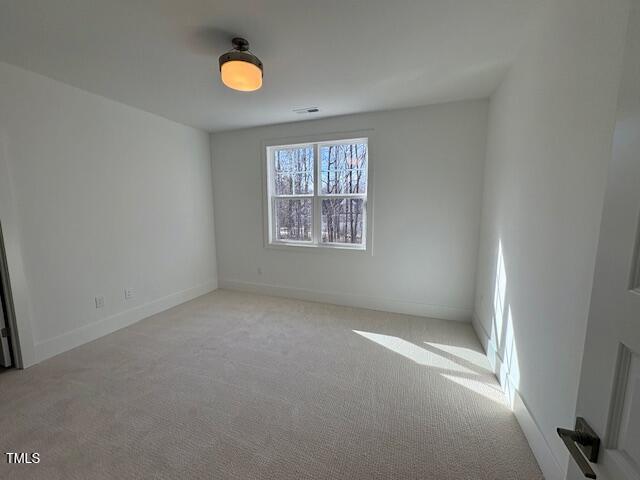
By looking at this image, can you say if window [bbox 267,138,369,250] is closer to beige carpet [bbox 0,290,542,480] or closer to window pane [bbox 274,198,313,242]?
window pane [bbox 274,198,313,242]

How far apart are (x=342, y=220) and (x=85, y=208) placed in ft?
9.39

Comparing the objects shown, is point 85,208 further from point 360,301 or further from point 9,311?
point 360,301

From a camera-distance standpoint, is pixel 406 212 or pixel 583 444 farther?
pixel 406 212

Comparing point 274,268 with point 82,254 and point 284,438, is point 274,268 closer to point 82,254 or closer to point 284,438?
point 82,254

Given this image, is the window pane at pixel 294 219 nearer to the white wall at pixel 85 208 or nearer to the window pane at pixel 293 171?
the window pane at pixel 293 171

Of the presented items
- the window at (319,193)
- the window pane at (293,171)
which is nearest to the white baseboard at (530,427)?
the window at (319,193)

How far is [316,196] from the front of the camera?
382 centimetres

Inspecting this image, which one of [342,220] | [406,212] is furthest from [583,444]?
[342,220]

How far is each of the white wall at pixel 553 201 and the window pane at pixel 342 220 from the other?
68.7 inches

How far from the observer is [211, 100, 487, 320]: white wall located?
3.05 meters

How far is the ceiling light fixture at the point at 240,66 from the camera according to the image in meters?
1.76

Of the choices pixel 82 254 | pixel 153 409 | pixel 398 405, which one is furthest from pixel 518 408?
pixel 82 254

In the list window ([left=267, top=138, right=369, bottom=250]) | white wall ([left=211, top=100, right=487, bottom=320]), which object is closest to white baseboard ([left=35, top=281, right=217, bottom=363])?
white wall ([left=211, top=100, right=487, bottom=320])

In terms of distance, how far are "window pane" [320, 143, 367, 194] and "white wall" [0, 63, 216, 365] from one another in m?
1.96
